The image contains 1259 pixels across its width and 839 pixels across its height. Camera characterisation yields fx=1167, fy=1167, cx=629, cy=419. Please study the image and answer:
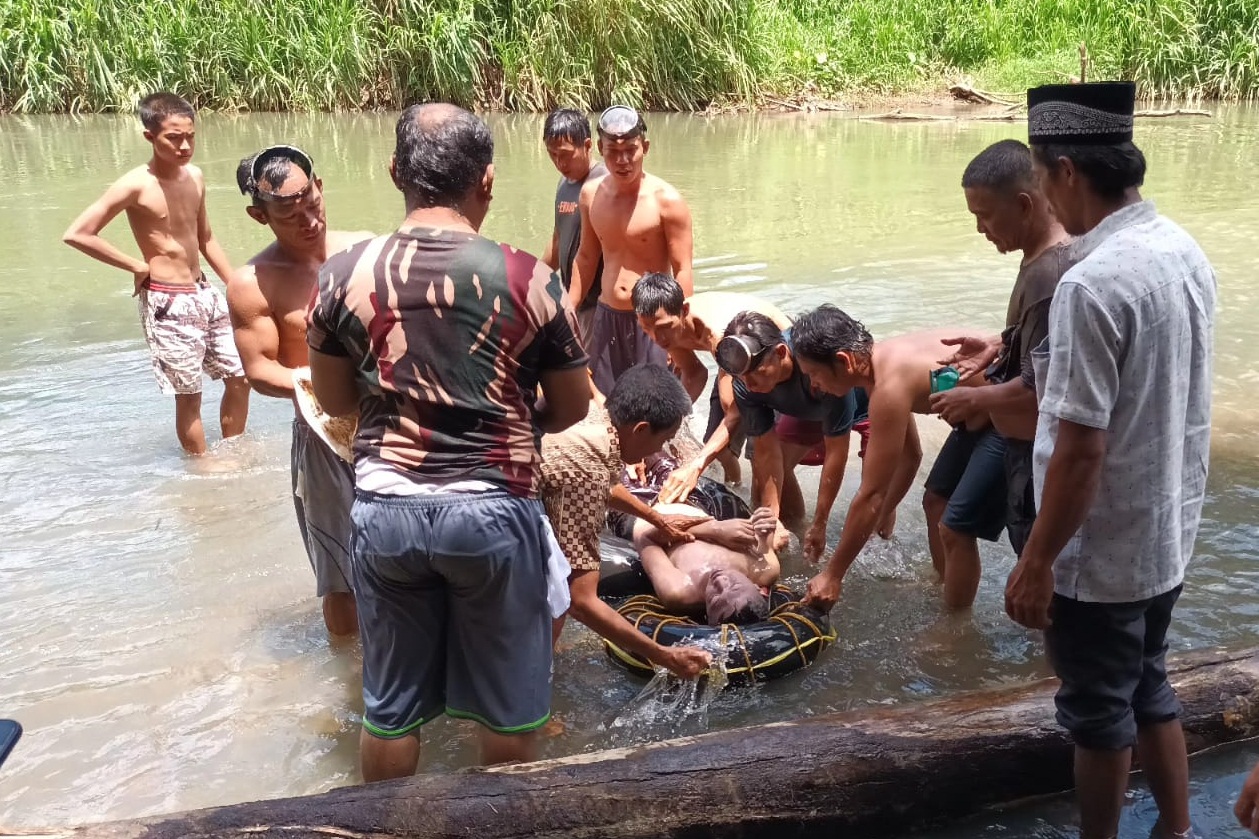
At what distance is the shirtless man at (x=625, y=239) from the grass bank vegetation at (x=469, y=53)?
1409 cm

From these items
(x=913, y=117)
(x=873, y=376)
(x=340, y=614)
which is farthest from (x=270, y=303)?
(x=913, y=117)

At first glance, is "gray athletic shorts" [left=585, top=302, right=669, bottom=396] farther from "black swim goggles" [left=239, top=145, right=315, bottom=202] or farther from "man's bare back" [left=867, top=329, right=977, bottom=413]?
"black swim goggles" [left=239, top=145, right=315, bottom=202]

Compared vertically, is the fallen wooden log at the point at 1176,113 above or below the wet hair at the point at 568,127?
below

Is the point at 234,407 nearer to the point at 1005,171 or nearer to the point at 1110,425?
the point at 1005,171

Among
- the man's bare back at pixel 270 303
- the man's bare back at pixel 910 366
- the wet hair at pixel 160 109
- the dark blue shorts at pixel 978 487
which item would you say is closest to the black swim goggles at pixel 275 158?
the man's bare back at pixel 270 303

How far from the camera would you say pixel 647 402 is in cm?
359

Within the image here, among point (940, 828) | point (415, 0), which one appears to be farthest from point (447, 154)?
point (415, 0)

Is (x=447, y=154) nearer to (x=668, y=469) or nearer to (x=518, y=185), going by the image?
(x=668, y=469)

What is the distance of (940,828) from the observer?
3168mm

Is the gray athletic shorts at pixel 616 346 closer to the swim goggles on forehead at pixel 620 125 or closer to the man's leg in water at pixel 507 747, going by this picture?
the swim goggles on forehead at pixel 620 125

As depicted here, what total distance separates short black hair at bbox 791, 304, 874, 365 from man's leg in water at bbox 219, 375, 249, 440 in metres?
3.52

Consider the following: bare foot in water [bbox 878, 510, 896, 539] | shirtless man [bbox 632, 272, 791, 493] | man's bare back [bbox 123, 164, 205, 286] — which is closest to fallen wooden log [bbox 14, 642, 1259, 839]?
bare foot in water [bbox 878, 510, 896, 539]

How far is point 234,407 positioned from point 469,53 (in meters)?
14.7

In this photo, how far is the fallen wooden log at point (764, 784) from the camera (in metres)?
2.79
